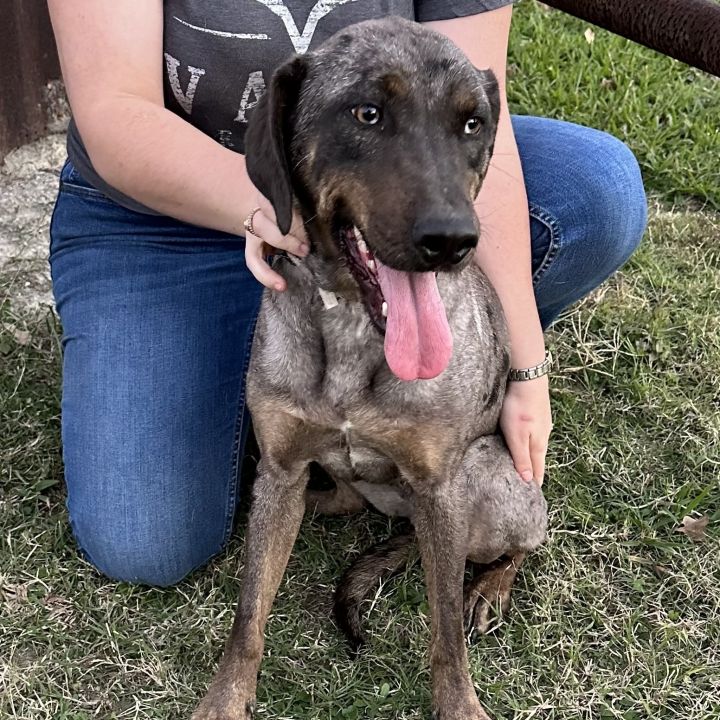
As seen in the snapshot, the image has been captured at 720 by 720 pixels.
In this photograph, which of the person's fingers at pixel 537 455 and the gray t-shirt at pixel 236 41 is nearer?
the gray t-shirt at pixel 236 41

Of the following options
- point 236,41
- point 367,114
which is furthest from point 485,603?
point 236,41

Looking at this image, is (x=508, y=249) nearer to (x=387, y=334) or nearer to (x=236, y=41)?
(x=387, y=334)

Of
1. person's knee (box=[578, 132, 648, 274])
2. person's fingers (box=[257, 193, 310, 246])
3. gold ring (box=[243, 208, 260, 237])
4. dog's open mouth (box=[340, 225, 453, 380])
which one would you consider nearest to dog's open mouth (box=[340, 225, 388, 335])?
dog's open mouth (box=[340, 225, 453, 380])

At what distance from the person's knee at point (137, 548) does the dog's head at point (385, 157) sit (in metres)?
1.23

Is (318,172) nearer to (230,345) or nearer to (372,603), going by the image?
(230,345)

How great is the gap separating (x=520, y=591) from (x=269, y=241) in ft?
5.16

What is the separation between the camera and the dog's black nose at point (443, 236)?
7.85 feet

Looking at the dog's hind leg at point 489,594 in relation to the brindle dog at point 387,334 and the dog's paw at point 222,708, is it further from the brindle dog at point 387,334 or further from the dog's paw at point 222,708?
the dog's paw at point 222,708

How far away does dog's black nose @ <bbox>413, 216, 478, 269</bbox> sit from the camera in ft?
7.85

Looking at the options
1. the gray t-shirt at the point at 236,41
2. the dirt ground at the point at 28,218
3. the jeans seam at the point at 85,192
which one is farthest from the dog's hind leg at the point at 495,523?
the dirt ground at the point at 28,218

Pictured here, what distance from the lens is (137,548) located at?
137 inches

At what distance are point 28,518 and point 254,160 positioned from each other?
183 centimetres

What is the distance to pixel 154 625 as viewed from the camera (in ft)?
11.3

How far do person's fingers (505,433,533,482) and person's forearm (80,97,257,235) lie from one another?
43.9 inches
